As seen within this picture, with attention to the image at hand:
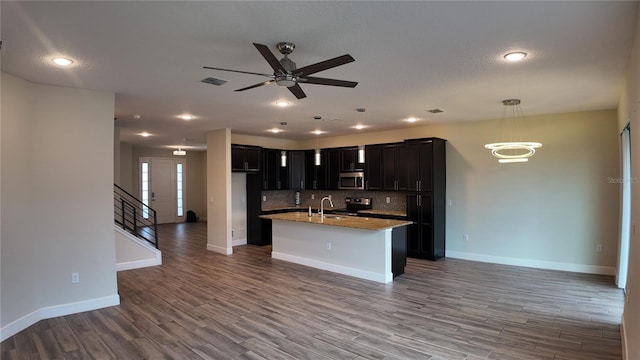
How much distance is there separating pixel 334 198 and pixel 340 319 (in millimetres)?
5224

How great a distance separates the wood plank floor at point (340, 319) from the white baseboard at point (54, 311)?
0.12 metres

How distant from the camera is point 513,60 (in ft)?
10.7

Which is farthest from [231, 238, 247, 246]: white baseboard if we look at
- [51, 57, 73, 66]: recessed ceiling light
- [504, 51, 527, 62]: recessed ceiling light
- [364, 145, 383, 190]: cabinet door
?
[504, 51, 527, 62]: recessed ceiling light

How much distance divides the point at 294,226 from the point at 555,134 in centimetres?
487

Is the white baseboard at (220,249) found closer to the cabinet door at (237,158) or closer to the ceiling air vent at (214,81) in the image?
the cabinet door at (237,158)

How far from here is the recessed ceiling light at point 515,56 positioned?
309cm

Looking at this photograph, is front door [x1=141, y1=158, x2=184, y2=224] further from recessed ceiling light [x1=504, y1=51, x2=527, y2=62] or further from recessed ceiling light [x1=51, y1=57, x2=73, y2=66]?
recessed ceiling light [x1=504, y1=51, x2=527, y2=62]

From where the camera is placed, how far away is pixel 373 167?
7828 millimetres

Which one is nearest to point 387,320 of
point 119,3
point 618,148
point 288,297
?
point 288,297

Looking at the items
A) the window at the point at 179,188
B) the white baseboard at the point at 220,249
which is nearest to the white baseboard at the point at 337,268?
the white baseboard at the point at 220,249

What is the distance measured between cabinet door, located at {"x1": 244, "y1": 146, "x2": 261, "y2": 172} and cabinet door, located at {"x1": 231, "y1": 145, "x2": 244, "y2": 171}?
0.34 ft

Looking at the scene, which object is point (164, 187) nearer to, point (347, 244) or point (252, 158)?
point (252, 158)

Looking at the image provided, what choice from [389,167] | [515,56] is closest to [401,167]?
[389,167]

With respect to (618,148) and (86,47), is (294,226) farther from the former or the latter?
(618,148)
